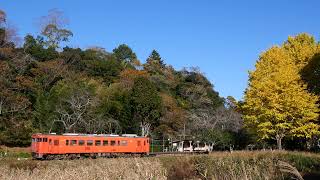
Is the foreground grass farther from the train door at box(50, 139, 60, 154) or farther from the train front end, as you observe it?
the train door at box(50, 139, 60, 154)

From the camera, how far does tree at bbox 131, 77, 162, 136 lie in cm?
5525

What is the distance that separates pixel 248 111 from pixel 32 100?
2985 cm

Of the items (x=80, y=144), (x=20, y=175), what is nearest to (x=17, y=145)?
(x=80, y=144)

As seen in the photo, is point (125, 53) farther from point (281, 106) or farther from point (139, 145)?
point (281, 106)

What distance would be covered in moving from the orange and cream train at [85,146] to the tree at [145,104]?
28.5ft

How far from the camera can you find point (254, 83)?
130ft

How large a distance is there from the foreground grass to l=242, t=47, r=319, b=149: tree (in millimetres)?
12252

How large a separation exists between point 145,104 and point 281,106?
2112 cm

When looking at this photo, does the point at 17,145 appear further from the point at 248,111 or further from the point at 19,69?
the point at 248,111

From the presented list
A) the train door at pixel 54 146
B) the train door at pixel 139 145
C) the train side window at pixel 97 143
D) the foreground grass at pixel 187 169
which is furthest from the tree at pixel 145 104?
the foreground grass at pixel 187 169

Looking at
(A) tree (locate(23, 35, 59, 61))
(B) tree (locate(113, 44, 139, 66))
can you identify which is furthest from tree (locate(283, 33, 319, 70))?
(B) tree (locate(113, 44, 139, 66))

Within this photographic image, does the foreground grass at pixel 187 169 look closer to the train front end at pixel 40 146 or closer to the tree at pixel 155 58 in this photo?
the train front end at pixel 40 146

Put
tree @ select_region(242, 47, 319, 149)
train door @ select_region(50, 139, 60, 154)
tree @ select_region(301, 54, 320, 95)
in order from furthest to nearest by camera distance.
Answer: tree @ select_region(301, 54, 320, 95) < train door @ select_region(50, 139, 60, 154) < tree @ select_region(242, 47, 319, 149)

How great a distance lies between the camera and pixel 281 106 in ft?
125
